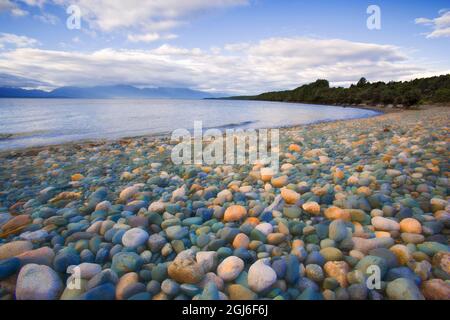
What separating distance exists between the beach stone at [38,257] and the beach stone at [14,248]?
15 centimetres

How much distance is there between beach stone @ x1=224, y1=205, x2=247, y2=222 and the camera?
238cm

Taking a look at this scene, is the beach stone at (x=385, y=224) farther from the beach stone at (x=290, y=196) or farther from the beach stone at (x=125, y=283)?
the beach stone at (x=125, y=283)

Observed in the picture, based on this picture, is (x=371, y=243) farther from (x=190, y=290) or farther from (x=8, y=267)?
(x=8, y=267)

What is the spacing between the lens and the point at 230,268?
1652 millimetres

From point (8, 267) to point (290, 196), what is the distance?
2.39 m

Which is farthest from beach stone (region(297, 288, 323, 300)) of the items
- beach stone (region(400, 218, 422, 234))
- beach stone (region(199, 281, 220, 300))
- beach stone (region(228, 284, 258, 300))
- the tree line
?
the tree line

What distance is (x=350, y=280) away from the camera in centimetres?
156

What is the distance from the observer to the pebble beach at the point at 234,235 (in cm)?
153

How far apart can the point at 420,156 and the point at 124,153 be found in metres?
5.91

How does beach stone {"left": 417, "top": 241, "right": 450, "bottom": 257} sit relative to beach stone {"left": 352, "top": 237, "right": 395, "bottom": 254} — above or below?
above

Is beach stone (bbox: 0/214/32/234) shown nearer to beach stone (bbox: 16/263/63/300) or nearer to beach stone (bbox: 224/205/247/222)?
beach stone (bbox: 16/263/63/300)

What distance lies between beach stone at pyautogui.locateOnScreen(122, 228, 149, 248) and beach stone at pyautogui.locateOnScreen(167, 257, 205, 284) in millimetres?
456
